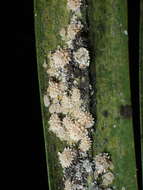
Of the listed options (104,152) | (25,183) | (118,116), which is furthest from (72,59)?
(25,183)

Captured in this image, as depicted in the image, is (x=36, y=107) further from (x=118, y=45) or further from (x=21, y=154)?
(x=118, y=45)

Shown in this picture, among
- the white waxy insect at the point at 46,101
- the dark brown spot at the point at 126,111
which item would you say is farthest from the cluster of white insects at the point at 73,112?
the dark brown spot at the point at 126,111

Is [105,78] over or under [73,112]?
over

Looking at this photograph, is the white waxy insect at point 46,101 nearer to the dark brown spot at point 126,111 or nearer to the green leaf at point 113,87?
the green leaf at point 113,87

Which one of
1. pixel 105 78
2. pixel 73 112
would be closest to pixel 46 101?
pixel 73 112

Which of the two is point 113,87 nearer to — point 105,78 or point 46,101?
point 105,78
